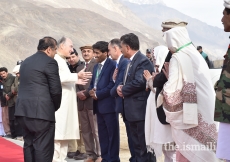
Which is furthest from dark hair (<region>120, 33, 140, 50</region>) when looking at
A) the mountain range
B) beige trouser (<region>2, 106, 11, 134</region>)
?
the mountain range

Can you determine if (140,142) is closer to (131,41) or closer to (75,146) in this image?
(131,41)

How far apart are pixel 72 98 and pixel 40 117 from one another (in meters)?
1.68

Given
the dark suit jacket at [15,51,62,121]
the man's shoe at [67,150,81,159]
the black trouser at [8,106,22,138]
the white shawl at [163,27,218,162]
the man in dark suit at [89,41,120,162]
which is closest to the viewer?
the white shawl at [163,27,218,162]

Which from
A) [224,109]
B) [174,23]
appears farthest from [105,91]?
[224,109]

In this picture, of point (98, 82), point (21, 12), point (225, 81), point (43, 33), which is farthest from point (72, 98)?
point (21, 12)

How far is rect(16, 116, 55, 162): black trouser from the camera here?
6516mm

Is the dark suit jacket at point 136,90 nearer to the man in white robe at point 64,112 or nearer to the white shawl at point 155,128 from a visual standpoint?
the white shawl at point 155,128

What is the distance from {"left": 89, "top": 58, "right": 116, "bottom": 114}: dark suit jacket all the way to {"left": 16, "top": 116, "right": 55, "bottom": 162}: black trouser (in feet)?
4.20

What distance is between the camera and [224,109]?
3.93 metres

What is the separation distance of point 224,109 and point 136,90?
280 centimetres

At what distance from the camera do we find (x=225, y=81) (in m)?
3.96

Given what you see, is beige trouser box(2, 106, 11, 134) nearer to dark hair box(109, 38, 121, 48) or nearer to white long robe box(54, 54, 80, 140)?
white long robe box(54, 54, 80, 140)

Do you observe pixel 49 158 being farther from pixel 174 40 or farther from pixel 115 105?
pixel 174 40

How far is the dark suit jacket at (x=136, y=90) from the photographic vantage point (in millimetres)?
6637
